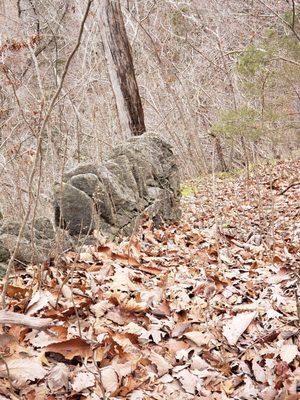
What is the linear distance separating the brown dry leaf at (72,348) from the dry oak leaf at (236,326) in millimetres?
884

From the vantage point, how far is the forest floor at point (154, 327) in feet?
7.11

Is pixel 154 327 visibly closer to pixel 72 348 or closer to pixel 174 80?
pixel 72 348

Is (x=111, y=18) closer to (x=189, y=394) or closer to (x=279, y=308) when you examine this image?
(x=279, y=308)

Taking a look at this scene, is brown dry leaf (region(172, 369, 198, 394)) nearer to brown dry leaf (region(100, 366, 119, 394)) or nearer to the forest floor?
the forest floor

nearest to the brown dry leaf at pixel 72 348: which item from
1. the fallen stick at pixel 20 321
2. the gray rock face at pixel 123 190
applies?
the fallen stick at pixel 20 321

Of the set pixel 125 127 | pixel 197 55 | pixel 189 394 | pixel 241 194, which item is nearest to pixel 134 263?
pixel 189 394

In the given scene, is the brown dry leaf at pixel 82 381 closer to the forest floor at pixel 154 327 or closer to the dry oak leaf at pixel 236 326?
the forest floor at pixel 154 327

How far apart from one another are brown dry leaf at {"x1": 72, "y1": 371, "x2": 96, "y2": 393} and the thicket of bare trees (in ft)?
23.3

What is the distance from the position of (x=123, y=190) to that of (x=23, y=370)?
316 cm

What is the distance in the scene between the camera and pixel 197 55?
1466 cm

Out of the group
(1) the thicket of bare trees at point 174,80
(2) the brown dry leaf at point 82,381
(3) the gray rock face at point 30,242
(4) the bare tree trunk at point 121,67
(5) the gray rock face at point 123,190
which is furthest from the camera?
(1) the thicket of bare trees at point 174,80

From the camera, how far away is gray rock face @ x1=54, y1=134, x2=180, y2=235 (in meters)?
4.42

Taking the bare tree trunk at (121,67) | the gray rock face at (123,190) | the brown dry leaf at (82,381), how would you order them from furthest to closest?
the bare tree trunk at (121,67) → the gray rock face at (123,190) → the brown dry leaf at (82,381)

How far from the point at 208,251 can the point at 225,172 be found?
8.12 metres
